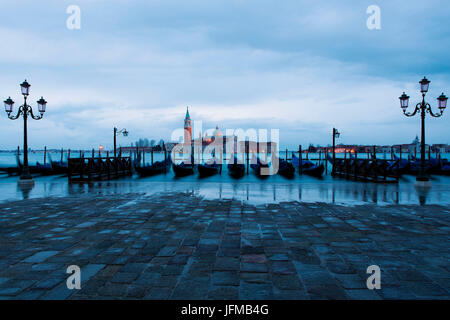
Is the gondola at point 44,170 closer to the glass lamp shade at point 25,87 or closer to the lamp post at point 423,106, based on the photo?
the glass lamp shade at point 25,87

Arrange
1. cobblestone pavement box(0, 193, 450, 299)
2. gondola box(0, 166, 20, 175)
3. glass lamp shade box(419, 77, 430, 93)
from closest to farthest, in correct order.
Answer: cobblestone pavement box(0, 193, 450, 299)
glass lamp shade box(419, 77, 430, 93)
gondola box(0, 166, 20, 175)

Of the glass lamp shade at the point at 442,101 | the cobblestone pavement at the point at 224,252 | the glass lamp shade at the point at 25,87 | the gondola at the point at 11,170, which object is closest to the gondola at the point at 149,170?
the gondola at the point at 11,170

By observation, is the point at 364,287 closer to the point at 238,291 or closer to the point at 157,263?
the point at 238,291

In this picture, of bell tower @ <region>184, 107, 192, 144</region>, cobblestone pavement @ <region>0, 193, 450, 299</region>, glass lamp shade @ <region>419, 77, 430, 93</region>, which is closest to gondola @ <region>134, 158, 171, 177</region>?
cobblestone pavement @ <region>0, 193, 450, 299</region>

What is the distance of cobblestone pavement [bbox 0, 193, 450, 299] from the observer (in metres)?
2.49

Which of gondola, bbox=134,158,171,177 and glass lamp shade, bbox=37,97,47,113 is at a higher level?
glass lamp shade, bbox=37,97,47,113

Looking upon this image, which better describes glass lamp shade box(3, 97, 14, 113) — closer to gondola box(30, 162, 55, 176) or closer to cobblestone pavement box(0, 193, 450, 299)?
cobblestone pavement box(0, 193, 450, 299)

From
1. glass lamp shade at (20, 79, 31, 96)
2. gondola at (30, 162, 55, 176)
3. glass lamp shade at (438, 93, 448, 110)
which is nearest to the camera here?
glass lamp shade at (438, 93, 448, 110)

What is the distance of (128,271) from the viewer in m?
2.87

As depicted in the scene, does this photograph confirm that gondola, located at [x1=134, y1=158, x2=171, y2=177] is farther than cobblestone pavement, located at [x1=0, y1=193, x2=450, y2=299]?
Yes

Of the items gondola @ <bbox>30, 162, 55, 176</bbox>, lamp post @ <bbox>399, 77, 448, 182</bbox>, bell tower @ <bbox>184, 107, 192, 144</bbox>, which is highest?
bell tower @ <bbox>184, 107, 192, 144</bbox>

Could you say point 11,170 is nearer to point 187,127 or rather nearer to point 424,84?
point 424,84

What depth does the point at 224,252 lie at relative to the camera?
11.4 ft
